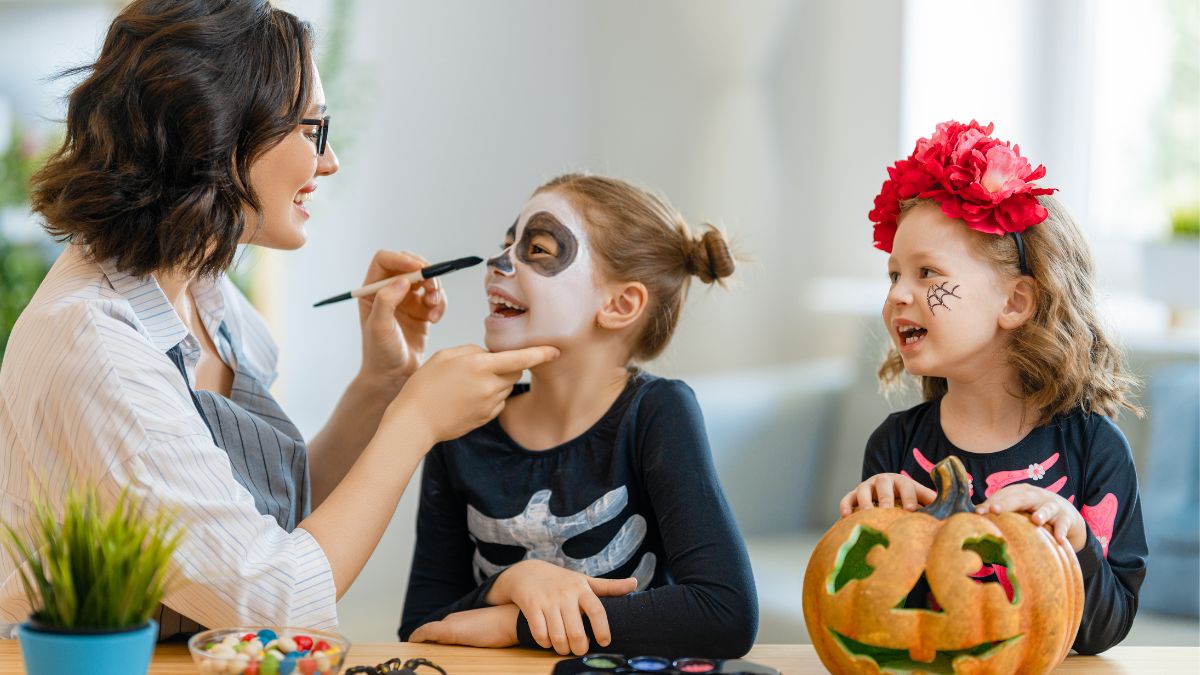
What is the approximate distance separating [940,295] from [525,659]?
571 mm

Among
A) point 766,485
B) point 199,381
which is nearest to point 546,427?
point 199,381

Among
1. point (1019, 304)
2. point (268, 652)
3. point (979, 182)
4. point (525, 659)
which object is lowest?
point (525, 659)

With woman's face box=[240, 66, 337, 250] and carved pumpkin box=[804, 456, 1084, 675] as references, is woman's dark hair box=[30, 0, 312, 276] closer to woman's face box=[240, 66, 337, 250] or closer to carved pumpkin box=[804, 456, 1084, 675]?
woman's face box=[240, 66, 337, 250]

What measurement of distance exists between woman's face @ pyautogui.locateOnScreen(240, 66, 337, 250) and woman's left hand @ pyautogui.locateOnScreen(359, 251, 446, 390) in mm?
172

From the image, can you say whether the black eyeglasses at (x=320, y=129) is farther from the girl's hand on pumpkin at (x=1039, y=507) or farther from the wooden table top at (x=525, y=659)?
the girl's hand on pumpkin at (x=1039, y=507)

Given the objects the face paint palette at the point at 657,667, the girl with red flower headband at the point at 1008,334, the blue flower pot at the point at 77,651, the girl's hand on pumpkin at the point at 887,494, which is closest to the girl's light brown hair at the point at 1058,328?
the girl with red flower headband at the point at 1008,334

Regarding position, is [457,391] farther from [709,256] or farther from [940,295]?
[940,295]

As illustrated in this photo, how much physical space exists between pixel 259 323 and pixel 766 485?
54.6 inches

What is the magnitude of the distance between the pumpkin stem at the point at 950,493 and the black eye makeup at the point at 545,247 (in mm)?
595

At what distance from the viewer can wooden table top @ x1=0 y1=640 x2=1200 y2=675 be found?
1.07 meters

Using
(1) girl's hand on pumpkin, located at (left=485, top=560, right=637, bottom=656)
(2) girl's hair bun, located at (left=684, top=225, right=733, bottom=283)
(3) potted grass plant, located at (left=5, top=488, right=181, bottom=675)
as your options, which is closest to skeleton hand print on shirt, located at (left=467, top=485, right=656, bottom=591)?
(1) girl's hand on pumpkin, located at (left=485, top=560, right=637, bottom=656)

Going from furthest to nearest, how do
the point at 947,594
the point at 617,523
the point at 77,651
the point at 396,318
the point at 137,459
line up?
the point at 396,318 < the point at 617,523 < the point at 137,459 < the point at 947,594 < the point at 77,651

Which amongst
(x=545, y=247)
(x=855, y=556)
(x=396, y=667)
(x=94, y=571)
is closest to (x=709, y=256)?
(x=545, y=247)

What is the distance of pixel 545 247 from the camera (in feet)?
4.78
